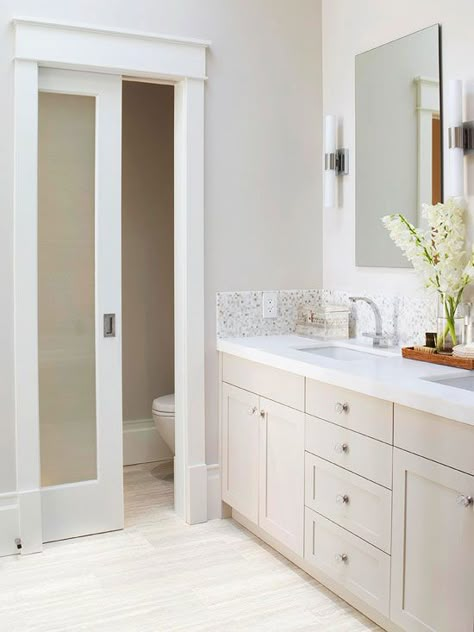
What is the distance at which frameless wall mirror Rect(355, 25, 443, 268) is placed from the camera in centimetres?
290

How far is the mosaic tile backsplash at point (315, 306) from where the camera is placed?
119 inches

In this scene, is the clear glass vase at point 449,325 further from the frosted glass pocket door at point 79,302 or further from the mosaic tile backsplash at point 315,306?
the frosted glass pocket door at point 79,302

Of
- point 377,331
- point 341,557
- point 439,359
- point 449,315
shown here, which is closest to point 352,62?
point 377,331

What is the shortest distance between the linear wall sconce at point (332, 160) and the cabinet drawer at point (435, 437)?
60.0 inches

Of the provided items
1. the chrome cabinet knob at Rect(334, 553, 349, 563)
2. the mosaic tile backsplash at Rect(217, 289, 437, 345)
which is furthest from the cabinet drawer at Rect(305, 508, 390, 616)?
the mosaic tile backsplash at Rect(217, 289, 437, 345)

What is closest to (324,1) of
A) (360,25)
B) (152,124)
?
(360,25)

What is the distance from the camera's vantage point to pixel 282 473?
289 cm

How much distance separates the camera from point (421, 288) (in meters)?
2.87

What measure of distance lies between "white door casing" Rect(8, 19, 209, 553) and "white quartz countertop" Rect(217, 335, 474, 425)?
0.90 ft

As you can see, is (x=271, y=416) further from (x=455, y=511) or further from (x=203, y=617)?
(x=455, y=511)

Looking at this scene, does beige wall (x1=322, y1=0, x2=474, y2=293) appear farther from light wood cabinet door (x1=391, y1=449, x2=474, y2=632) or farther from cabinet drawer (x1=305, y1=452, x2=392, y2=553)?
light wood cabinet door (x1=391, y1=449, x2=474, y2=632)

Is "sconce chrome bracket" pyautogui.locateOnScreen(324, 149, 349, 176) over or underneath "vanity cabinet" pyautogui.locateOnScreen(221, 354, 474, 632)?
over

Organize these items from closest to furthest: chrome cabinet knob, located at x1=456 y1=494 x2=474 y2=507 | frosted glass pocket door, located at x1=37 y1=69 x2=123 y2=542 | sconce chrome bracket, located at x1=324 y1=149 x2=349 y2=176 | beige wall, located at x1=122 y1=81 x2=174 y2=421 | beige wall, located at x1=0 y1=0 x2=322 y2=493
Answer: chrome cabinet knob, located at x1=456 y1=494 x2=474 y2=507
frosted glass pocket door, located at x1=37 y1=69 x2=123 y2=542
beige wall, located at x1=0 y1=0 x2=322 y2=493
sconce chrome bracket, located at x1=324 y1=149 x2=349 y2=176
beige wall, located at x1=122 y1=81 x2=174 y2=421

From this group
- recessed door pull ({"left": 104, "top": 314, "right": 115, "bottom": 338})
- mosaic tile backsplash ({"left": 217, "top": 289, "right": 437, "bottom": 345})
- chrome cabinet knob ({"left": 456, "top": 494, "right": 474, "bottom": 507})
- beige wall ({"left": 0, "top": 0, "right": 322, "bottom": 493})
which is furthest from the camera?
beige wall ({"left": 0, "top": 0, "right": 322, "bottom": 493})
